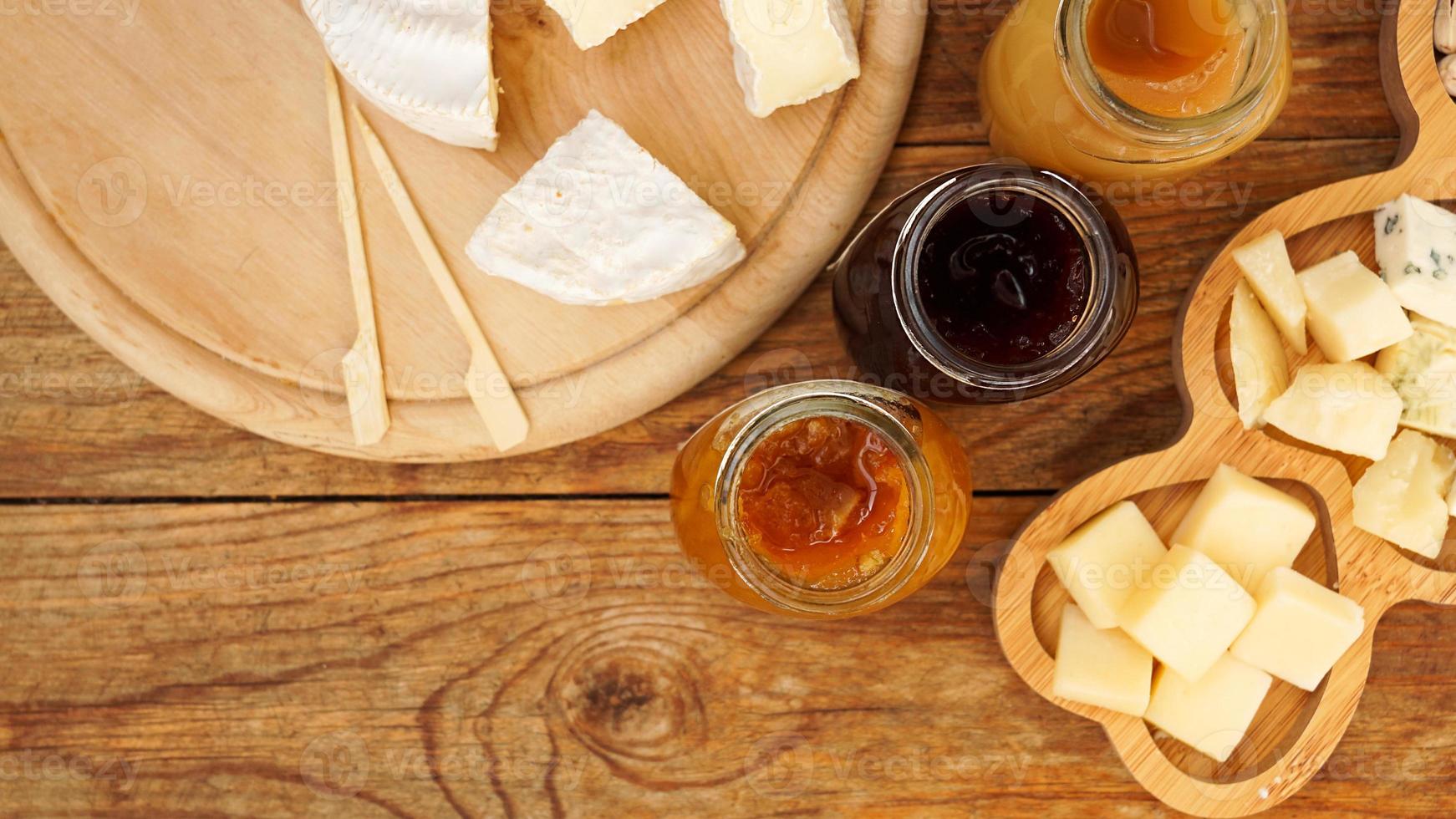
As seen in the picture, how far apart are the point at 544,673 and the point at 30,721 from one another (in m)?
0.68

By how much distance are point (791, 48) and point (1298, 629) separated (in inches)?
34.8

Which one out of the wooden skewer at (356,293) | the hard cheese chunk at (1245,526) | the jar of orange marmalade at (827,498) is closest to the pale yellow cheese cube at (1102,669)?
the hard cheese chunk at (1245,526)

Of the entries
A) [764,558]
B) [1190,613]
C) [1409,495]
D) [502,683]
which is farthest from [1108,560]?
[502,683]

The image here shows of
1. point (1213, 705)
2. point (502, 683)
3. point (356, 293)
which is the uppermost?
point (356, 293)

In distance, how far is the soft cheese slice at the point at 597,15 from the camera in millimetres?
1037

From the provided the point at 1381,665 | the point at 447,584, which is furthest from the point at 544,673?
the point at 1381,665

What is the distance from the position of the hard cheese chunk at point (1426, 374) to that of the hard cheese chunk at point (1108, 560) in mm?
339

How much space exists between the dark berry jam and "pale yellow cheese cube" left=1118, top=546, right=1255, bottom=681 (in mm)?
373

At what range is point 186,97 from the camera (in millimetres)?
1111

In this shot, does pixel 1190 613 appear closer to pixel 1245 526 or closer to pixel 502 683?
pixel 1245 526

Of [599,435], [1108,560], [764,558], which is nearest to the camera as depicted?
[764,558]

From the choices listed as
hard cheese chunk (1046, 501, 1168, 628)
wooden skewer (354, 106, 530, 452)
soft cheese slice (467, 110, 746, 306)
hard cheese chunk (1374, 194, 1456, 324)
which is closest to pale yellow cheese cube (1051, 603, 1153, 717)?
hard cheese chunk (1046, 501, 1168, 628)

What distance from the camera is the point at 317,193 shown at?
112 cm

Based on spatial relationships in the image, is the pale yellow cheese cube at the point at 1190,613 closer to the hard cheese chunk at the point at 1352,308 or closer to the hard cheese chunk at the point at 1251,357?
the hard cheese chunk at the point at 1251,357
